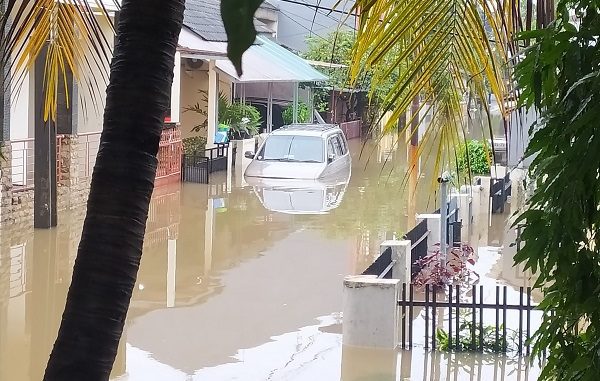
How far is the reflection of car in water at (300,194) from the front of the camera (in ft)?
58.2

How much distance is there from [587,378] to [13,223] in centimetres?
1352

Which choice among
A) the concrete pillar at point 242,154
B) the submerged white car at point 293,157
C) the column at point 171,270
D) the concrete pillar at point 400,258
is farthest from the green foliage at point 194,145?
the concrete pillar at point 400,258

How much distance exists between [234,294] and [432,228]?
3147 mm

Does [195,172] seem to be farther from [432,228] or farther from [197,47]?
[432,228]

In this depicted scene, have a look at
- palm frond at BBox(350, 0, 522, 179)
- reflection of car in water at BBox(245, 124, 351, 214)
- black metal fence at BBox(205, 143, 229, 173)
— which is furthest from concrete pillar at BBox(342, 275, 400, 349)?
black metal fence at BBox(205, 143, 229, 173)

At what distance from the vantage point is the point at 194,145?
2370 centimetres

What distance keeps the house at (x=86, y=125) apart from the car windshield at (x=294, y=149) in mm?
Result: 1896

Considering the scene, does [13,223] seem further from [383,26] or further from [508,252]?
[383,26]

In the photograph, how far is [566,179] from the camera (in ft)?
6.44

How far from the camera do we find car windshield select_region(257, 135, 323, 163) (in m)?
21.3

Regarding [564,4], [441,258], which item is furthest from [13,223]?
[564,4]

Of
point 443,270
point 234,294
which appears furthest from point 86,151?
point 443,270

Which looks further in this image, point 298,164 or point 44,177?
point 298,164

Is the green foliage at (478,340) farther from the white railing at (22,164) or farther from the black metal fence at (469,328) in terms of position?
the white railing at (22,164)
